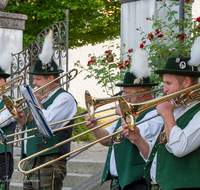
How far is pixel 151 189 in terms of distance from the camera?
2.52 metres

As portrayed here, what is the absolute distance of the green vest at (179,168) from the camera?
219 cm

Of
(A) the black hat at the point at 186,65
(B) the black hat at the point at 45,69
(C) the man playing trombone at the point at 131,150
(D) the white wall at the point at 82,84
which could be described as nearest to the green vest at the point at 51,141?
(B) the black hat at the point at 45,69

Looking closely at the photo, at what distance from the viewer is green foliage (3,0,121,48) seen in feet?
34.5

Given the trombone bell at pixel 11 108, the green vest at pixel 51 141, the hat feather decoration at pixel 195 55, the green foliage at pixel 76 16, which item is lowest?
the green vest at pixel 51 141

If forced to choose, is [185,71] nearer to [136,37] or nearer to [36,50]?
[136,37]

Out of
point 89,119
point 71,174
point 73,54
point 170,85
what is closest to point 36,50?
point 71,174

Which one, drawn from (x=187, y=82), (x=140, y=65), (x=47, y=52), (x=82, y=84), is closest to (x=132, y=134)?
(x=187, y=82)

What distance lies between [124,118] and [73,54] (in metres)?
13.7

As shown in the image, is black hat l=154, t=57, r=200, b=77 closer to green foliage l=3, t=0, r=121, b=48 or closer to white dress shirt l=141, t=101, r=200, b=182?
white dress shirt l=141, t=101, r=200, b=182

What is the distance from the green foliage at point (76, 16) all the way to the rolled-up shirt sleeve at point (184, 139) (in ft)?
28.7

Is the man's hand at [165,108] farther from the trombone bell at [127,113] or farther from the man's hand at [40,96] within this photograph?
the man's hand at [40,96]

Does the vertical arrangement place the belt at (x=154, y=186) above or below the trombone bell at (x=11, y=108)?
below

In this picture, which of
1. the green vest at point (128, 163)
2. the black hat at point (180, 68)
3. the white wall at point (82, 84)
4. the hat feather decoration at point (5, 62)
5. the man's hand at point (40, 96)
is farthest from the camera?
the white wall at point (82, 84)

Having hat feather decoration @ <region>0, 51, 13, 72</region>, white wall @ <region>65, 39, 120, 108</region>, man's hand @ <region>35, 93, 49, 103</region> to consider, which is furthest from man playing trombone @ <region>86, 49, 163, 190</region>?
white wall @ <region>65, 39, 120, 108</region>
